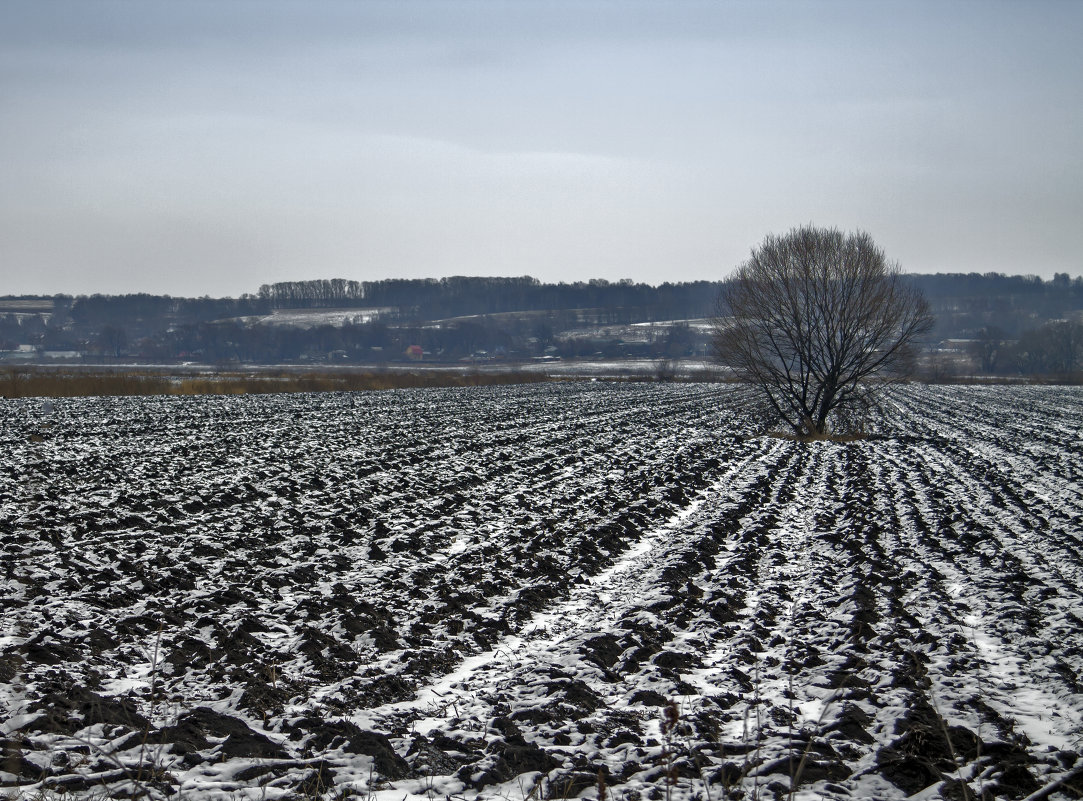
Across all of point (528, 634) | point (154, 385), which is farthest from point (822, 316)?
point (154, 385)

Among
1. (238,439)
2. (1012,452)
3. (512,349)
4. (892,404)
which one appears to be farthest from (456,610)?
(512,349)

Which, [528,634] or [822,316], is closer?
[528,634]

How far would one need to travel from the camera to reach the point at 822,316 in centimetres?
3095

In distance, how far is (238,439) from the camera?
22734 millimetres

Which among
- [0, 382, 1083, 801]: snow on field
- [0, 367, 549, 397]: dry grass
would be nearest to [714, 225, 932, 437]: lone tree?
[0, 382, 1083, 801]: snow on field

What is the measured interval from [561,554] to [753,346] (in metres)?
23.0

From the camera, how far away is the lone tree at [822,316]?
30453 mm

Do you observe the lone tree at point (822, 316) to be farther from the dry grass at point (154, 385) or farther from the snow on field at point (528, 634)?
the dry grass at point (154, 385)

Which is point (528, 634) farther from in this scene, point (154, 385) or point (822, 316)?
point (154, 385)

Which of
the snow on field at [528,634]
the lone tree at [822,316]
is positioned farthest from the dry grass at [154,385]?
the lone tree at [822,316]

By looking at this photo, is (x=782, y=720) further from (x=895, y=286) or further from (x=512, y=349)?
(x=512, y=349)

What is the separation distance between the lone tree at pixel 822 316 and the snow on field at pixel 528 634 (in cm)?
1388

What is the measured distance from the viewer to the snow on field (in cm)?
496

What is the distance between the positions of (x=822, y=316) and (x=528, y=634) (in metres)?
26.1
